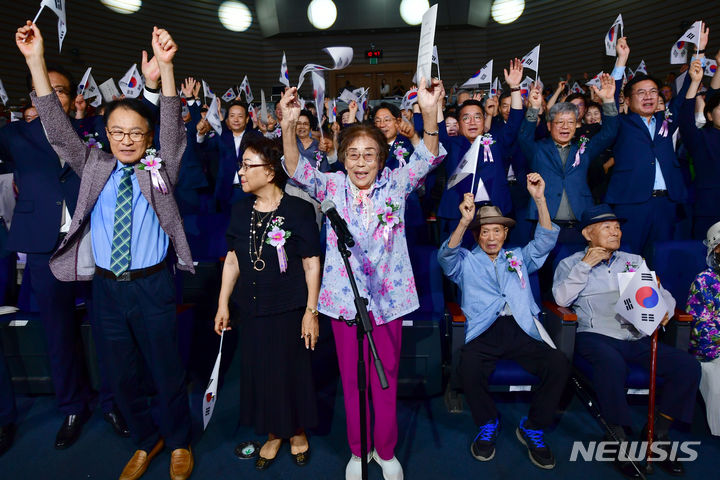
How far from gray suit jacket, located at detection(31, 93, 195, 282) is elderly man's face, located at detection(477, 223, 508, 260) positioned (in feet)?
5.55

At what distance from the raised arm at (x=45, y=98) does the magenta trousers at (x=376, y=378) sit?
58.0 inches

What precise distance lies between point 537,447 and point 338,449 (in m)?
1.08

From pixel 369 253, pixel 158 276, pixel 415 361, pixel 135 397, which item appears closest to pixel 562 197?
pixel 415 361

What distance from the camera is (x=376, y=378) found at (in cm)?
208

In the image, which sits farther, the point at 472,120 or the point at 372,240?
the point at 472,120

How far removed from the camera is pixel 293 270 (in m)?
2.13

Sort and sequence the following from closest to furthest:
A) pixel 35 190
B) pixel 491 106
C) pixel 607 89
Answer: pixel 35 190
pixel 607 89
pixel 491 106

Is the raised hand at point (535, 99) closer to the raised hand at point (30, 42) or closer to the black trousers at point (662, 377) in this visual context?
the black trousers at point (662, 377)

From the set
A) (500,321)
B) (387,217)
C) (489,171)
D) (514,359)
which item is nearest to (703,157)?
(489,171)

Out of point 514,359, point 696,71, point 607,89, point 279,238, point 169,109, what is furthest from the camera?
point 696,71

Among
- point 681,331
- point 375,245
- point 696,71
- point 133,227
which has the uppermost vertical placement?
point 696,71

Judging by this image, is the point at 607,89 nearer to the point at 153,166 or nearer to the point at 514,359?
the point at 514,359

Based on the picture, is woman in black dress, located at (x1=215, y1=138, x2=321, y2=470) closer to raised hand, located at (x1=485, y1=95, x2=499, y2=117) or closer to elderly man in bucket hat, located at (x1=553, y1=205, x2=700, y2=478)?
elderly man in bucket hat, located at (x1=553, y1=205, x2=700, y2=478)

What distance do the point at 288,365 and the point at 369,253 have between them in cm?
72
